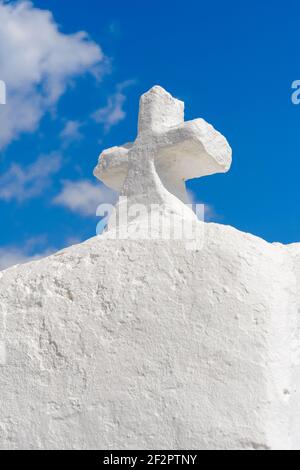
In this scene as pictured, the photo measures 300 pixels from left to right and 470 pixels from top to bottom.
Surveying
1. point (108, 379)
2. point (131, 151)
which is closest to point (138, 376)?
point (108, 379)

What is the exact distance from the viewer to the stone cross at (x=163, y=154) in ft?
17.7

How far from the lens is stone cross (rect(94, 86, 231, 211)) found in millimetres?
5402

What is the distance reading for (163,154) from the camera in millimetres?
5547

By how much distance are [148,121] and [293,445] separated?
285 cm

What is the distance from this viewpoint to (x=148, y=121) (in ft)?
18.8
